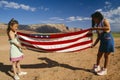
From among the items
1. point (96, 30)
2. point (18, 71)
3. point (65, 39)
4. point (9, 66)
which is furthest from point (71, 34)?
point (9, 66)

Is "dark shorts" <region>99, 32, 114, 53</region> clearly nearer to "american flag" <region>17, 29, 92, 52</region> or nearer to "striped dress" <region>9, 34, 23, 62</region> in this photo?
"american flag" <region>17, 29, 92, 52</region>

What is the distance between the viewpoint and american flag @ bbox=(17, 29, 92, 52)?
7.62 metres

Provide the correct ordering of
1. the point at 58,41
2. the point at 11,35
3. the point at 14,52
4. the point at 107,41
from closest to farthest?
the point at 107,41
the point at 11,35
the point at 14,52
the point at 58,41

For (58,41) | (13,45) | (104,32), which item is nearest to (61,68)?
(58,41)

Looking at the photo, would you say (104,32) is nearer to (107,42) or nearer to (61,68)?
(107,42)

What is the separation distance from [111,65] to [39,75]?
8.30ft

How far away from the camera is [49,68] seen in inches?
318

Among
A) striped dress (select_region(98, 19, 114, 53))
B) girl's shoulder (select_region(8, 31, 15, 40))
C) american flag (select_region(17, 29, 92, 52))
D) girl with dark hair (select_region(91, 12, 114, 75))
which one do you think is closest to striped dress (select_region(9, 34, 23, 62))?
girl's shoulder (select_region(8, 31, 15, 40))

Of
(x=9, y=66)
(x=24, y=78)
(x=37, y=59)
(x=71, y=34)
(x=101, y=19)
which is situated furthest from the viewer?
(x=37, y=59)

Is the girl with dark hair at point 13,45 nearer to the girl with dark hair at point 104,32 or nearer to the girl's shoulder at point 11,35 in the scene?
the girl's shoulder at point 11,35

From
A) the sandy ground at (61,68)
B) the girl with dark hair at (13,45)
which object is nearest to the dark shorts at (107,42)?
the sandy ground at (61,68)

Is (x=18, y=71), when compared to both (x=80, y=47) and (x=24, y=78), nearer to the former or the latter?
(x=24, y=78)

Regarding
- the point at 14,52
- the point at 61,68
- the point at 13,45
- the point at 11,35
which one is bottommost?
the point at 61,68

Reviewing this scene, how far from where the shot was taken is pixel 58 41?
25.5 ft
